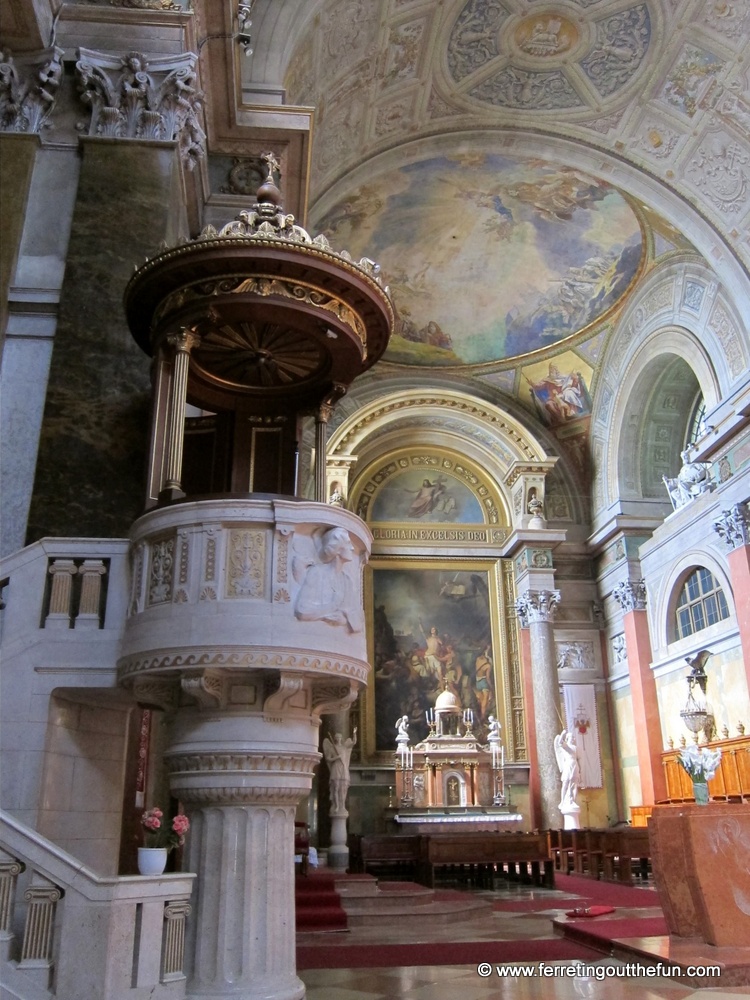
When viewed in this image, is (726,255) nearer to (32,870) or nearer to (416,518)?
(416,518)

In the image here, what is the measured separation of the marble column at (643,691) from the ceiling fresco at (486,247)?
Answer: 5.85 metres

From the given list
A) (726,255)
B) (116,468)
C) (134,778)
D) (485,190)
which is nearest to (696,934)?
(134,778)

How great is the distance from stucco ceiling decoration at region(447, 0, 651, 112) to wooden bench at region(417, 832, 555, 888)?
38.7 feet

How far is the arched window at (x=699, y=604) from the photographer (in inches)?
584

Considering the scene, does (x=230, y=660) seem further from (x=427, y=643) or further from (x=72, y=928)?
(x=427, y=643)

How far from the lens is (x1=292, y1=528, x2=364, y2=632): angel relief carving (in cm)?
472

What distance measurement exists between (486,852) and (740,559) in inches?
234

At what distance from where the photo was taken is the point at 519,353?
63.5ft

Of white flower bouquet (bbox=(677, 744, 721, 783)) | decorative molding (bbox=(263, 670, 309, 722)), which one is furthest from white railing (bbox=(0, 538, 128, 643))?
white flower bouquet (bbox=(677, 744, 721, 783))

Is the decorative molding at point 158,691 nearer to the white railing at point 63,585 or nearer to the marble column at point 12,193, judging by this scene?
the white railing at point 63,585

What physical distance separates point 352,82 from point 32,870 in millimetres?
12231

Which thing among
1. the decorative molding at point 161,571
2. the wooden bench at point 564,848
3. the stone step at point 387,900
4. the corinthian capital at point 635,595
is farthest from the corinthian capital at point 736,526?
the decorative molding at point 161,571

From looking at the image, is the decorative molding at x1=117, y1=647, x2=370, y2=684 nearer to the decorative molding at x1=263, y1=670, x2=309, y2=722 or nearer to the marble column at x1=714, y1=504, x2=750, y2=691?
the decorative molding at x1=263, y1=670, x2=309, y2=722

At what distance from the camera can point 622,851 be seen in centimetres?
1157
